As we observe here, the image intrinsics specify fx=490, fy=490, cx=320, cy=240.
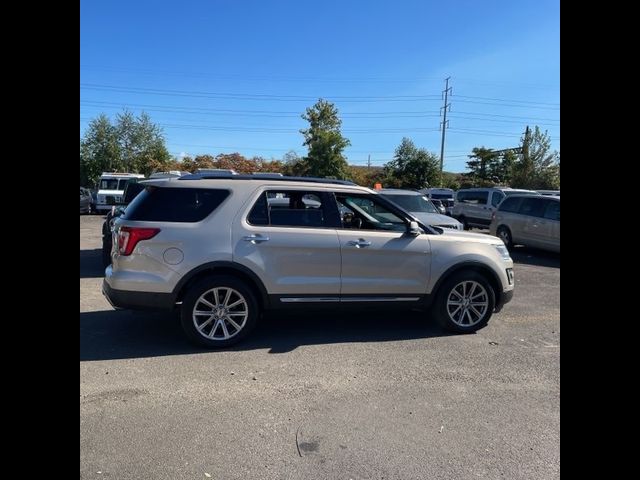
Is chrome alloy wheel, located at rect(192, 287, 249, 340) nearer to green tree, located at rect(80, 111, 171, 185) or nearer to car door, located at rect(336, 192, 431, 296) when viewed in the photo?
car door, located at rect(336, 192, 431, 296)

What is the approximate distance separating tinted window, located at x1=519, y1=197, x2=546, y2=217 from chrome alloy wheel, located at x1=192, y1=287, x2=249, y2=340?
1070 centimetres

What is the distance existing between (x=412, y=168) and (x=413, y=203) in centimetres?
3333

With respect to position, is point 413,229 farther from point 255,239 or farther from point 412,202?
point 412,202

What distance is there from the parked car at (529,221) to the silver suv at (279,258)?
25.2ft

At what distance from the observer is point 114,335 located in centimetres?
557

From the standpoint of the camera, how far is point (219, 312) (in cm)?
516

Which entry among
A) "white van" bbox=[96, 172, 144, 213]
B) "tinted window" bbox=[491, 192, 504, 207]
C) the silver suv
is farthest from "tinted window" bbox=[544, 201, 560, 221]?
"white van" bbox=[96, 172, 144, 213]

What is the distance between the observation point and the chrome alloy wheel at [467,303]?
19.2 ft

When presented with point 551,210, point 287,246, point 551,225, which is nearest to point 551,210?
point 551,210
